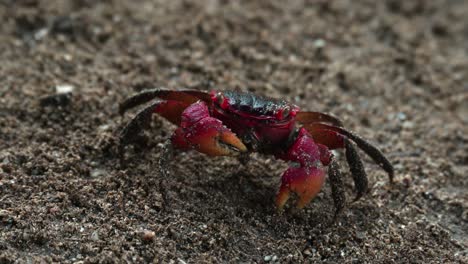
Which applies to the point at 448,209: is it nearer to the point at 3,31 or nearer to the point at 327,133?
the point at 327,133

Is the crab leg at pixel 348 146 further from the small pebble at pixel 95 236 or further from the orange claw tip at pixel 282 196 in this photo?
the small pebble at pixel 95 236

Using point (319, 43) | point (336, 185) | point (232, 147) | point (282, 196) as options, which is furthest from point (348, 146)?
point (319, 43)

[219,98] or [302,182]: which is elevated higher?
[219,98]

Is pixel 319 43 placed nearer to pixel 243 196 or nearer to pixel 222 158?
pixel 222 158

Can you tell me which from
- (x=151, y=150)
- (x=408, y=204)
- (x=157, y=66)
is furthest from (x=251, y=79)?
(x=408, y=204)

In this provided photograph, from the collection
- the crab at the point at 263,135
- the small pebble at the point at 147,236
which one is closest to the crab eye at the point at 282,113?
the crab at the point at 263,135

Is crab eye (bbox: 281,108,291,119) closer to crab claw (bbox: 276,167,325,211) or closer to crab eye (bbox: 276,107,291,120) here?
crab eye (bbox: 276,107,291,120)

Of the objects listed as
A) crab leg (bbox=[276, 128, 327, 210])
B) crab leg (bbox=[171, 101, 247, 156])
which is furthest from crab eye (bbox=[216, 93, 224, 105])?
crab leg (bbox=[276, 128, 327, 210])
